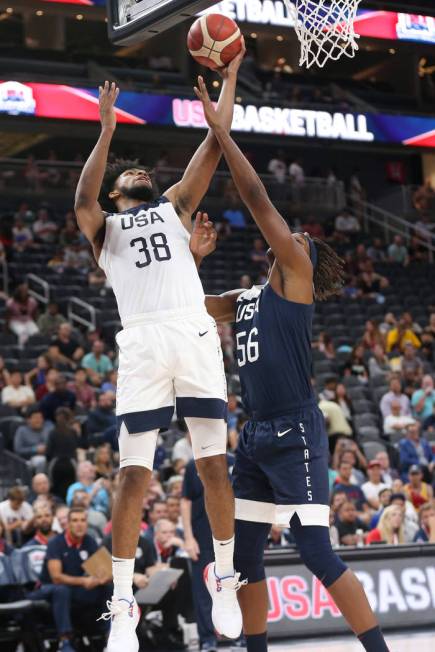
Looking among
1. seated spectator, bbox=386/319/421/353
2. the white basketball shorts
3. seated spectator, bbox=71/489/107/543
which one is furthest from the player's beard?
seated spectator, bbox=386/319/421/353

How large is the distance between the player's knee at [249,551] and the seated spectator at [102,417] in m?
8.51

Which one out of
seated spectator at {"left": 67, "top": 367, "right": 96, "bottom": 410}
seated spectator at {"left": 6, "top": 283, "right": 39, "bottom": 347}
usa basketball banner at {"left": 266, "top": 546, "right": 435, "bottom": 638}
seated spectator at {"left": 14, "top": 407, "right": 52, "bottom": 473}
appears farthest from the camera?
seated spectator at {"left": 6, "top": 283, "right": 39, "bottom": 347}

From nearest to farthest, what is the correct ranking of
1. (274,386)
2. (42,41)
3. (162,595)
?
1. (274,386)
2. (162,595)
3. (42,41)

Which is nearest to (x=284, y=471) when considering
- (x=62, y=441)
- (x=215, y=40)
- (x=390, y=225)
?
(x=215, y=40)

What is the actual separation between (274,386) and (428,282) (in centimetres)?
1873

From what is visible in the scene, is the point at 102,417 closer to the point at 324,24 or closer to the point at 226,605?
the point at 324,24

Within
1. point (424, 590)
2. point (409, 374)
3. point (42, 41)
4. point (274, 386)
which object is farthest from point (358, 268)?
point (274, 386)

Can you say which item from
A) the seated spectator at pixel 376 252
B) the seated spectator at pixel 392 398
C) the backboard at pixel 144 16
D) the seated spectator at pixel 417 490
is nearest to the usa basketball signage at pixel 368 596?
the seated spectator at pixel 417 490

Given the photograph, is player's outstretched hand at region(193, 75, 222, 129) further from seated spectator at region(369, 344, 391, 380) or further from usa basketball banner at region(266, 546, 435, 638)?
seated spectator at region(369, 344, 391, 380)

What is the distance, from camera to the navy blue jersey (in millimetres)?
6004

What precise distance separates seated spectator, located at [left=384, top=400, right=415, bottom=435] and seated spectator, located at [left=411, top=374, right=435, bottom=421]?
1.32 feet

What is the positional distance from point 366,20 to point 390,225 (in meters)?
7.88

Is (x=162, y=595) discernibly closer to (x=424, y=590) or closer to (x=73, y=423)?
(x=424, y=590)

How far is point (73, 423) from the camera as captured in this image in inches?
553
